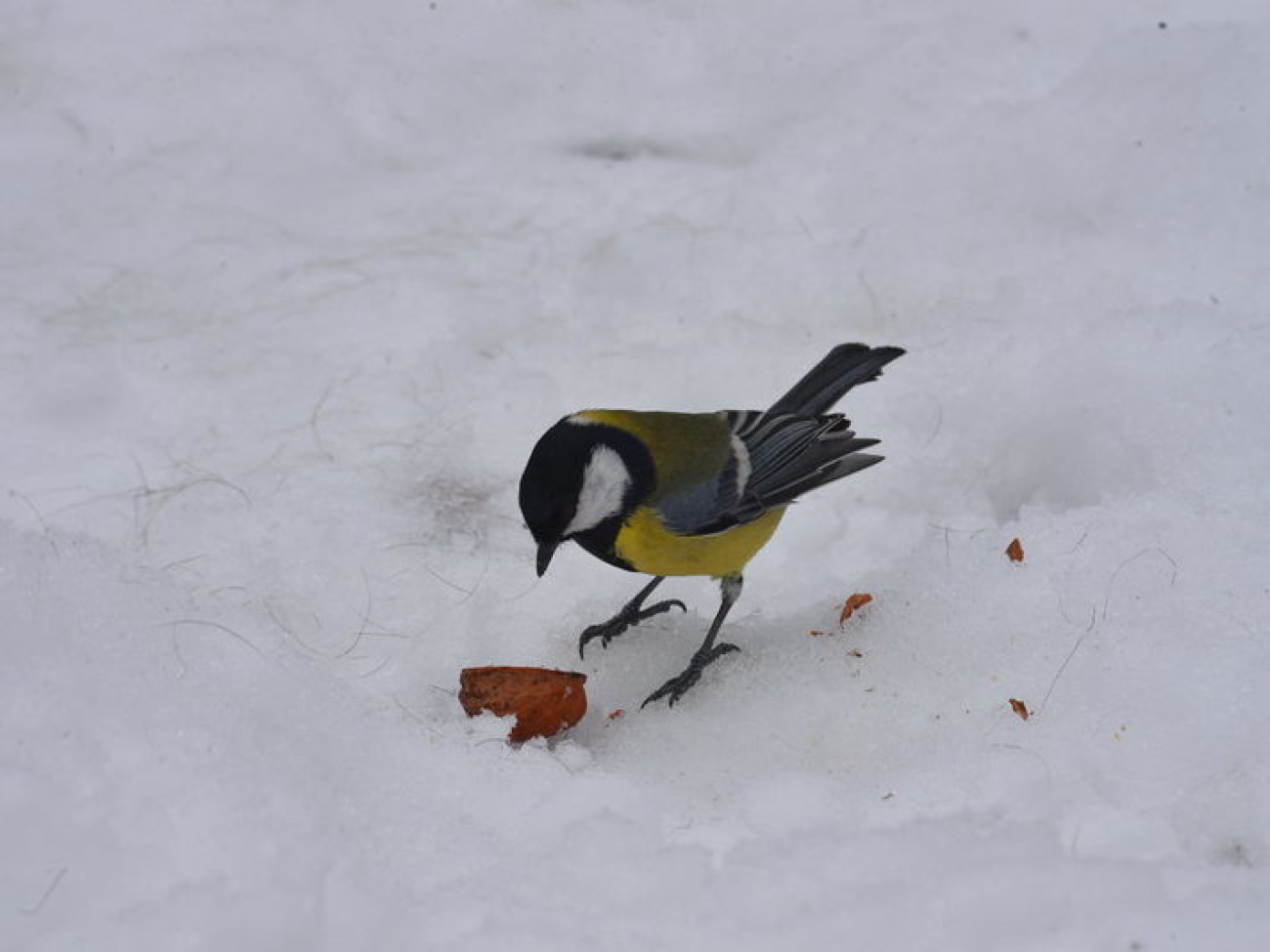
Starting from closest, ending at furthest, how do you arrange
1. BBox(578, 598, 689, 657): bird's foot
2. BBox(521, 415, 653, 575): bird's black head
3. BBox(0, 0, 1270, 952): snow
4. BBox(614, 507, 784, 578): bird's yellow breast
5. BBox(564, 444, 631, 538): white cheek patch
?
BBox(0, 0, 1270, 952): snow < BBox(521, 415, 653, 575): bird's black head < BBox(564, 444, 631, 538): white cheek patch < BBox(614, 507, 784, 578): bird's yellow breast < BBox(578, 598, 689, 657): bird's foot

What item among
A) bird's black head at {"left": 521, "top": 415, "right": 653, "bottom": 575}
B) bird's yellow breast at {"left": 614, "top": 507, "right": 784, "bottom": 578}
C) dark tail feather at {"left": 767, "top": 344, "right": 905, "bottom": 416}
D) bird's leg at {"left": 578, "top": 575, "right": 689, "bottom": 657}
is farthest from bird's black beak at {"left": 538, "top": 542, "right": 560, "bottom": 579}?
dark tail feather at {"left": 767, "top": 344, "right": 905, "bottom": 416}

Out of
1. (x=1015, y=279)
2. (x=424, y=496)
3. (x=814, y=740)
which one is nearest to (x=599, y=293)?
(x=424, y=496)

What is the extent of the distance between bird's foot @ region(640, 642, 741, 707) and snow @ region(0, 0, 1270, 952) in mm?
47

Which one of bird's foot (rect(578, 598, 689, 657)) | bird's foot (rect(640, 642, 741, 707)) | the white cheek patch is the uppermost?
the white cheek patch

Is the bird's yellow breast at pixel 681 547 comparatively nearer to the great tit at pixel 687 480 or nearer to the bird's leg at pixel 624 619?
the great tit at pixel 687 480

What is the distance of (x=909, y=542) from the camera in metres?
3.82

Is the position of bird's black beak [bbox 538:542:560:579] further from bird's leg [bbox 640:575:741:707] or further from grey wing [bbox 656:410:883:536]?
bird's leg [bbox 640:575:741:707]

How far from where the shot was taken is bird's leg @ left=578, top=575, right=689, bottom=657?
3490 mm

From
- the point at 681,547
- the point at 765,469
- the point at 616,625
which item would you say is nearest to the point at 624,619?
the point at 616,625

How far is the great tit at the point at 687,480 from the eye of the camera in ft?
9.97

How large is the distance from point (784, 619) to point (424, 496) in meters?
1.06

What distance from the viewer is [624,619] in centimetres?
357

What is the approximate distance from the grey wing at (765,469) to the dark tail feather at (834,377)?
41 mm

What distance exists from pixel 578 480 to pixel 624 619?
0.66 metres
